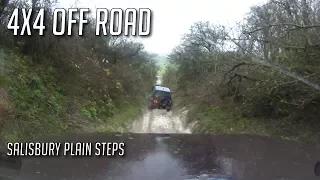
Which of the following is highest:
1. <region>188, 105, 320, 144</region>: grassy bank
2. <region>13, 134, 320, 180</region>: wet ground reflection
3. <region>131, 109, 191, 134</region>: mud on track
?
<region>13, 134, 320, 180</region>: wet ground reflection

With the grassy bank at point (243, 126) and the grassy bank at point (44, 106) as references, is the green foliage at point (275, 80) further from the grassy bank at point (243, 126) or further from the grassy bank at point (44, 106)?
the grassy bank at point (44, 106)

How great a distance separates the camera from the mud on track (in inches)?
678

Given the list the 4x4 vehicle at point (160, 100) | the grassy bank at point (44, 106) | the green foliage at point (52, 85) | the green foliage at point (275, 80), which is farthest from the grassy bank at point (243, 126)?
the 4x4 vehicle at point (160, 100)

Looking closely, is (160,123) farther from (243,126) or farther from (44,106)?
(44,106)

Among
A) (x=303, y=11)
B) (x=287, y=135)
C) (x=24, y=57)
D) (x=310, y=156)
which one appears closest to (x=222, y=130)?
(x=287, y=135)

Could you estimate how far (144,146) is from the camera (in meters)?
6.21

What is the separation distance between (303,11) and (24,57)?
11920 mm

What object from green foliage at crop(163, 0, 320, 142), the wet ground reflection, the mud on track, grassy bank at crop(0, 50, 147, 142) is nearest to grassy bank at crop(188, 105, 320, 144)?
green foliage at crop(163, 0, 320, 142)

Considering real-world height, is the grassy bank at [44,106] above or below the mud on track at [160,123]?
above

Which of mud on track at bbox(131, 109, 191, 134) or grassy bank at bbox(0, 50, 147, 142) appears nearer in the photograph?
grassy bank at bbox(0, 50, 147, 142)

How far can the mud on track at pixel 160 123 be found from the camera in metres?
17.2

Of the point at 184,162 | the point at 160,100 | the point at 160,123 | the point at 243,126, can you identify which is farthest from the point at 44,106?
the point at 160,100

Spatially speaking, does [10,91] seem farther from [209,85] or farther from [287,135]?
[209,85]

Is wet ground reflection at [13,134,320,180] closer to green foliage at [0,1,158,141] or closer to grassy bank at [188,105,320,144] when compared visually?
green foliage at [0,1,158,141]
